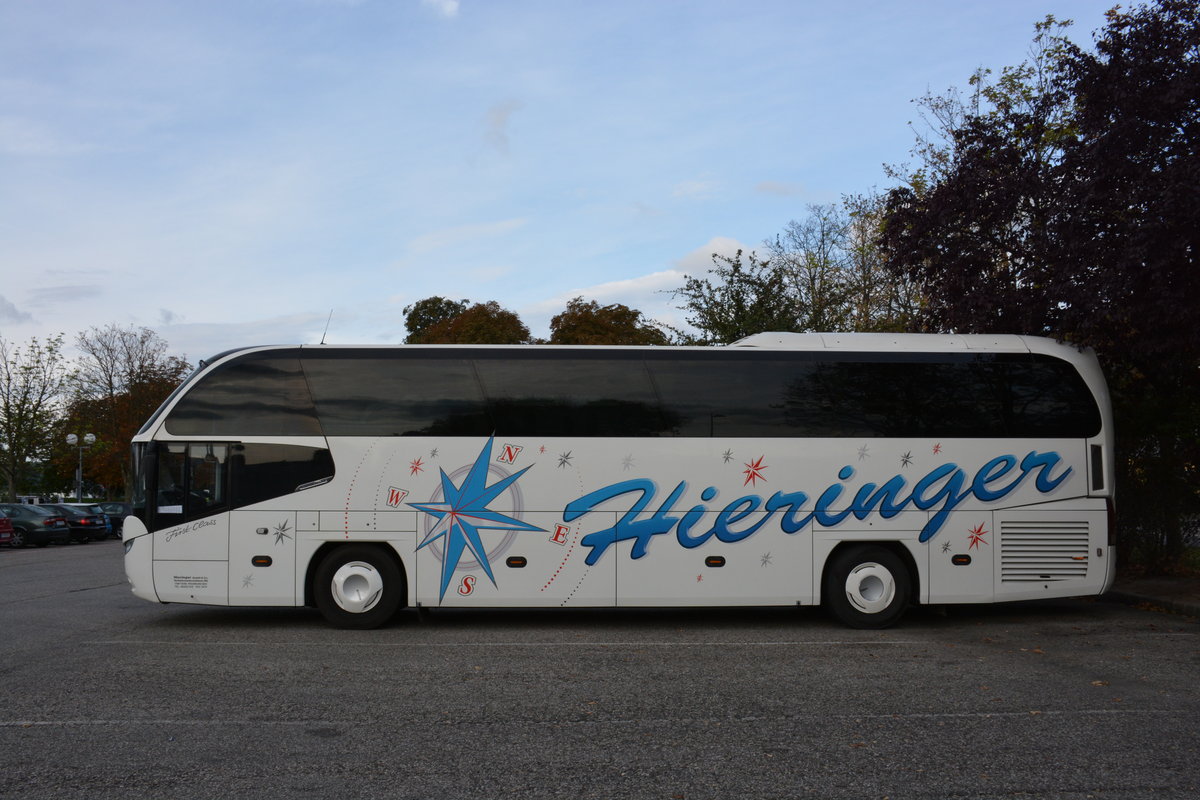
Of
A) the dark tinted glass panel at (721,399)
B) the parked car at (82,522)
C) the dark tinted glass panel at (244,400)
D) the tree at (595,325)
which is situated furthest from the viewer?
the tree at (595,325)

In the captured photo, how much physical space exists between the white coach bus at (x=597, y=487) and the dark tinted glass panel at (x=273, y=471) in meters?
0.02

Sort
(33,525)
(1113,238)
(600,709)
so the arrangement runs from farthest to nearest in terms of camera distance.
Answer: (33,525)
(1113,238)
(600,709)

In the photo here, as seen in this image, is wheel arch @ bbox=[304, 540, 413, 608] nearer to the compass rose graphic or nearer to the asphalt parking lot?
the compass rose graphic

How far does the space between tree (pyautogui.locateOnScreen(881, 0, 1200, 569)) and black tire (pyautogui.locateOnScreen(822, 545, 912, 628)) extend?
4174 millimetres

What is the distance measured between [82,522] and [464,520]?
1269 inches

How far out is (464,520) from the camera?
11070 mm

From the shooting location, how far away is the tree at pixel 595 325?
5525 centimetres

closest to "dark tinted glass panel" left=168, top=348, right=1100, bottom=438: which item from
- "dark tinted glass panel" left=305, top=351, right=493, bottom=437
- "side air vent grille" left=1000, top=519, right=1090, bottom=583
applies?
"dark tinted glass panel" left=305, top=351, right=493, bottom=437

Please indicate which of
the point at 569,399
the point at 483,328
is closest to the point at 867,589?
the point at 569,399

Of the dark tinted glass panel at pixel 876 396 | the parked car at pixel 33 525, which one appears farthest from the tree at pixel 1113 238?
the parked car at pixel 33 525

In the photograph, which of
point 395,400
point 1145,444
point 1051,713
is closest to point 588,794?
point 1051,713

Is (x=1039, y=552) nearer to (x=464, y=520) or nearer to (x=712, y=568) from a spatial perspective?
(x=712, y=568)

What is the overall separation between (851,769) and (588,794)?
1.57 m

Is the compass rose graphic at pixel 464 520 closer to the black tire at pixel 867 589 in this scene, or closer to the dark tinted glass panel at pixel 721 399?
the dark tinted glass panel at pixel 721 399
